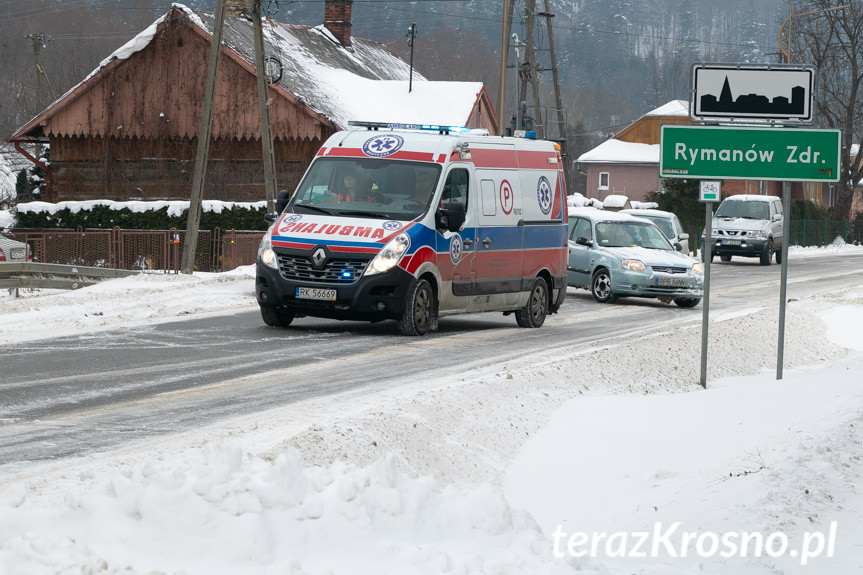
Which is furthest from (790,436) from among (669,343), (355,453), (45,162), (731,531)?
A: (45,162)

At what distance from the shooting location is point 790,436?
9.10 m

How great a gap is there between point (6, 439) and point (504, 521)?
11.6 ft

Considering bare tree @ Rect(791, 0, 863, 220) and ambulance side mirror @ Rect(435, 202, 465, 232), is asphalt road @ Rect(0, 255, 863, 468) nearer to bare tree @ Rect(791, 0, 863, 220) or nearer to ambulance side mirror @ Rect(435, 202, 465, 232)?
ambulance side mirror @ Rect(435, 202, 465, 232)

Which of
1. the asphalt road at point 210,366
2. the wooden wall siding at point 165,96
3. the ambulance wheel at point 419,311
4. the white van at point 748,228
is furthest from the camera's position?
the wooden wall siding at point 165,96

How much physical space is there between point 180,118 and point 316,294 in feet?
103

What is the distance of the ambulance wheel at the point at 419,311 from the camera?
14977mm

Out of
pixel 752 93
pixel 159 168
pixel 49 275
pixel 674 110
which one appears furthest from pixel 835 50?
pixel 752 93

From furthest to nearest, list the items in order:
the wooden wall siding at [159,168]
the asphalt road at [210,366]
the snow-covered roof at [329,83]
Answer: the wooden wall siding at [159,168]
the snow-covered roof at [329,83]
the asphalt road at [210,366]

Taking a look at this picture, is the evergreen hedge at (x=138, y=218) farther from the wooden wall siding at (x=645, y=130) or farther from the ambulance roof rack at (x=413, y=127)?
the wooden wall siding at (x=645, y=130)

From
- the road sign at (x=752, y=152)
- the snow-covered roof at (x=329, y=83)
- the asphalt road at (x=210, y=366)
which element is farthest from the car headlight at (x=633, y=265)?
the snow-covered roof at (x=329, y=83)

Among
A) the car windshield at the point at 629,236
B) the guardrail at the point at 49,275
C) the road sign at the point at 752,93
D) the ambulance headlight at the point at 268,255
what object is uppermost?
the road sign at the point at 752,93

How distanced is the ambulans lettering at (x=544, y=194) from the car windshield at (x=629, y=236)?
254 inches

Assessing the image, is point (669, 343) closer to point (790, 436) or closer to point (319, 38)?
point (790, 436)

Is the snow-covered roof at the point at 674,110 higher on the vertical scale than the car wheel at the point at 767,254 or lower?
higher
